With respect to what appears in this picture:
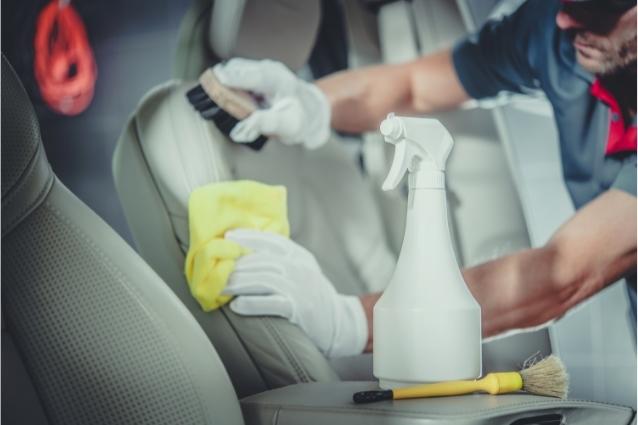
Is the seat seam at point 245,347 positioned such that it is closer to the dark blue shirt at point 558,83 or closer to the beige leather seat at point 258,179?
the beige leather seat at point 258,179

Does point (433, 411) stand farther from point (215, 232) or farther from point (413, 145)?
point (215, 232)

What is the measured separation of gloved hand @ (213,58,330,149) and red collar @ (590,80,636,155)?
0.45m

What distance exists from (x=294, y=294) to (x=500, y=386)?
0.41 m

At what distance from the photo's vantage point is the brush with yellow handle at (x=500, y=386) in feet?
3.27

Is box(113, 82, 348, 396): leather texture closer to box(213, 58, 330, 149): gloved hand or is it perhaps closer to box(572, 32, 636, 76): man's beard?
Answer: box(213, 58, 330, 149): gloved hand

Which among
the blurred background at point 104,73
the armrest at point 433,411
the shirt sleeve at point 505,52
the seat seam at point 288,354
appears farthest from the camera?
the shirt sleeve at point 505,52

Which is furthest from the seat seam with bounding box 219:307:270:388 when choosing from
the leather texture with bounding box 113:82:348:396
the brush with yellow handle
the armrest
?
the brush with yellow handle

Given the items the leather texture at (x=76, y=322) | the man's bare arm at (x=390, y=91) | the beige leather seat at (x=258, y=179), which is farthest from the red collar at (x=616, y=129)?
the leather texture at (x=76, y=322)

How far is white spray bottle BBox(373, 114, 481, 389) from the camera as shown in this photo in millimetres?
1039

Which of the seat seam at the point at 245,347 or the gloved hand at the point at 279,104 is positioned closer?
the seat seam at the point at 245,347

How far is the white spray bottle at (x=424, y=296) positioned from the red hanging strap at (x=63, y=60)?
59 centimetres

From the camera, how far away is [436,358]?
40.8 inches

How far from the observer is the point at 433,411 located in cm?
91

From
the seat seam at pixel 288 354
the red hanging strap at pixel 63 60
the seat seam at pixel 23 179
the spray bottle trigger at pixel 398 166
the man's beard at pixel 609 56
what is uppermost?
the red hanging strap at pixel 63 60
